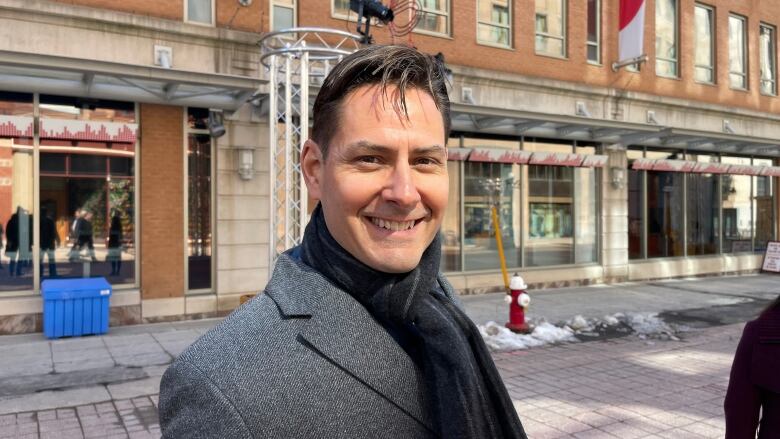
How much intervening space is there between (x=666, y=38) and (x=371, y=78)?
757 inches

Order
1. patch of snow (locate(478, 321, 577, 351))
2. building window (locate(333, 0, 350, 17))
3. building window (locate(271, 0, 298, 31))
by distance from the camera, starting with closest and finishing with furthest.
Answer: patch of snow (locate(478, 321, 577, 351)) < building window (locate(271, 0, 298, 31)) < building window (locate(333, 0, 350, 17))

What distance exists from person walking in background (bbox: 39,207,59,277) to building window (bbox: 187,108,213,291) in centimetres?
214

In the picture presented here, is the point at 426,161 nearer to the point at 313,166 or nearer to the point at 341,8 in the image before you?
the point at 313,166

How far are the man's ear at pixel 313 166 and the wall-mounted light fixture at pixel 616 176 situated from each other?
52.7 feet

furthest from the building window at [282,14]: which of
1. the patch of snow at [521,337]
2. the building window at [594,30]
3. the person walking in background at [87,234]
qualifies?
the building window at [594,30]

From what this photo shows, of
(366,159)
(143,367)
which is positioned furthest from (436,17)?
(366,159)

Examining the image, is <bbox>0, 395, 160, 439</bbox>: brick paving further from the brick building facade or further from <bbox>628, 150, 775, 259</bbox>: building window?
<bbox>628, 150, 775, 259</bbox>: building window

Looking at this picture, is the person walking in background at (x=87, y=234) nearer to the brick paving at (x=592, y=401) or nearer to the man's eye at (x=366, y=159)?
the brick paving at (x=592, y=401)

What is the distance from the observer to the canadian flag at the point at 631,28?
15.3m

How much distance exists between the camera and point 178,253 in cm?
1060

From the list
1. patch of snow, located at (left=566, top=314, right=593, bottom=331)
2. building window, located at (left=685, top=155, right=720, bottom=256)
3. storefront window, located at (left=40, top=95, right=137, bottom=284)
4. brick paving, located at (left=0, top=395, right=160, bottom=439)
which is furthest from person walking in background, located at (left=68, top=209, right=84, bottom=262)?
building window, located at (left=685, top=155, right=720, bottom=256)

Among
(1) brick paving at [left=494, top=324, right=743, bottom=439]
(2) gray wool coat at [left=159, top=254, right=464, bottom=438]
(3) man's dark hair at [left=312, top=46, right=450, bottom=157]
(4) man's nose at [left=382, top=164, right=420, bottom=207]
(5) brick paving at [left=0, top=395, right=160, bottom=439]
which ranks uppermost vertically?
(3) man's dark hair at [left=312, top=46, right=450, bottom=157]

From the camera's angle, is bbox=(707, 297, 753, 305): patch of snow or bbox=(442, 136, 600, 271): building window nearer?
bbox=(707, 297, 753, 305): patch of snow

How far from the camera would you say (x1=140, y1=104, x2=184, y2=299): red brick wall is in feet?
33.9
